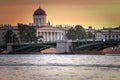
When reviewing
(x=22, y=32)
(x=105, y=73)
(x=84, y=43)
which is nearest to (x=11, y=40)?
(x=22, y=32)

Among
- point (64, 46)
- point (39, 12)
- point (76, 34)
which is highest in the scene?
point (39, 12)

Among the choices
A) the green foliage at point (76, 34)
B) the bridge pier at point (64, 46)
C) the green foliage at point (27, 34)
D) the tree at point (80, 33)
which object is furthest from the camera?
the tree at point (80, 33)

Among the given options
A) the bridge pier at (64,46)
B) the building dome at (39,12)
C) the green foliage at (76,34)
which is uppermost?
the building dome at (39,12)

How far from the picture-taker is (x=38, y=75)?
36.5 metres

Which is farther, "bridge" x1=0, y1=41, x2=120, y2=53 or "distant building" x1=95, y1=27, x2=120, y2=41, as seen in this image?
"distant building" x1=95, y1=27, x2=120, y2=41

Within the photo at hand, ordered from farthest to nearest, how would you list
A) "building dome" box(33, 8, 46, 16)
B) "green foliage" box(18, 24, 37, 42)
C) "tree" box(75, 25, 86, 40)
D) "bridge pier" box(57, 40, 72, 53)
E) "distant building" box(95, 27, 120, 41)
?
1. "building dome" box(33, 8, 46, 16)
2. "distant building" box(95, 27, 120, 41)
3. "tree" box(75, 25, 86, 40)
4. "green foliage" box(18, 24, 37, 42)
5. "bridge pier" box(57, 40, 72, 53)

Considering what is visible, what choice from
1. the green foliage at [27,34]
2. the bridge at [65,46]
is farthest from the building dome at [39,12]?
the bridge at [65,46]

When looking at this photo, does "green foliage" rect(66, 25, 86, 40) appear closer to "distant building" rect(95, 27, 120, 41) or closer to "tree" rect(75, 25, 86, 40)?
A: "tree" rect(75, 25, 86, 40)

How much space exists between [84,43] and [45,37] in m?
46.0

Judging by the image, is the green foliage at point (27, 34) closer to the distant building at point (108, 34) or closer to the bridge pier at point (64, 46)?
the bridge pier at point (64, 46)

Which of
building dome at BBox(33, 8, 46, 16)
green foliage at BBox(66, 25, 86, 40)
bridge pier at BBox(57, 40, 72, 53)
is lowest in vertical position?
bridge pier at BBox(57, 40, 72, 53)

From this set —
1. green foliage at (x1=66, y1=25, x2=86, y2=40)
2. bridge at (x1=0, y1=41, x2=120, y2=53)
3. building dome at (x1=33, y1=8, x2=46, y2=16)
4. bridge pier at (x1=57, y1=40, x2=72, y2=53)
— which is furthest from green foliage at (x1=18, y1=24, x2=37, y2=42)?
building dome at (x1=33, y1=8, x2=46, y2=16)

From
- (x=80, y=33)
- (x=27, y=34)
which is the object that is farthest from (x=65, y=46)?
(x=80, y=33)

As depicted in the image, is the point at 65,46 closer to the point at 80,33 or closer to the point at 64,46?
the point at 64,46
